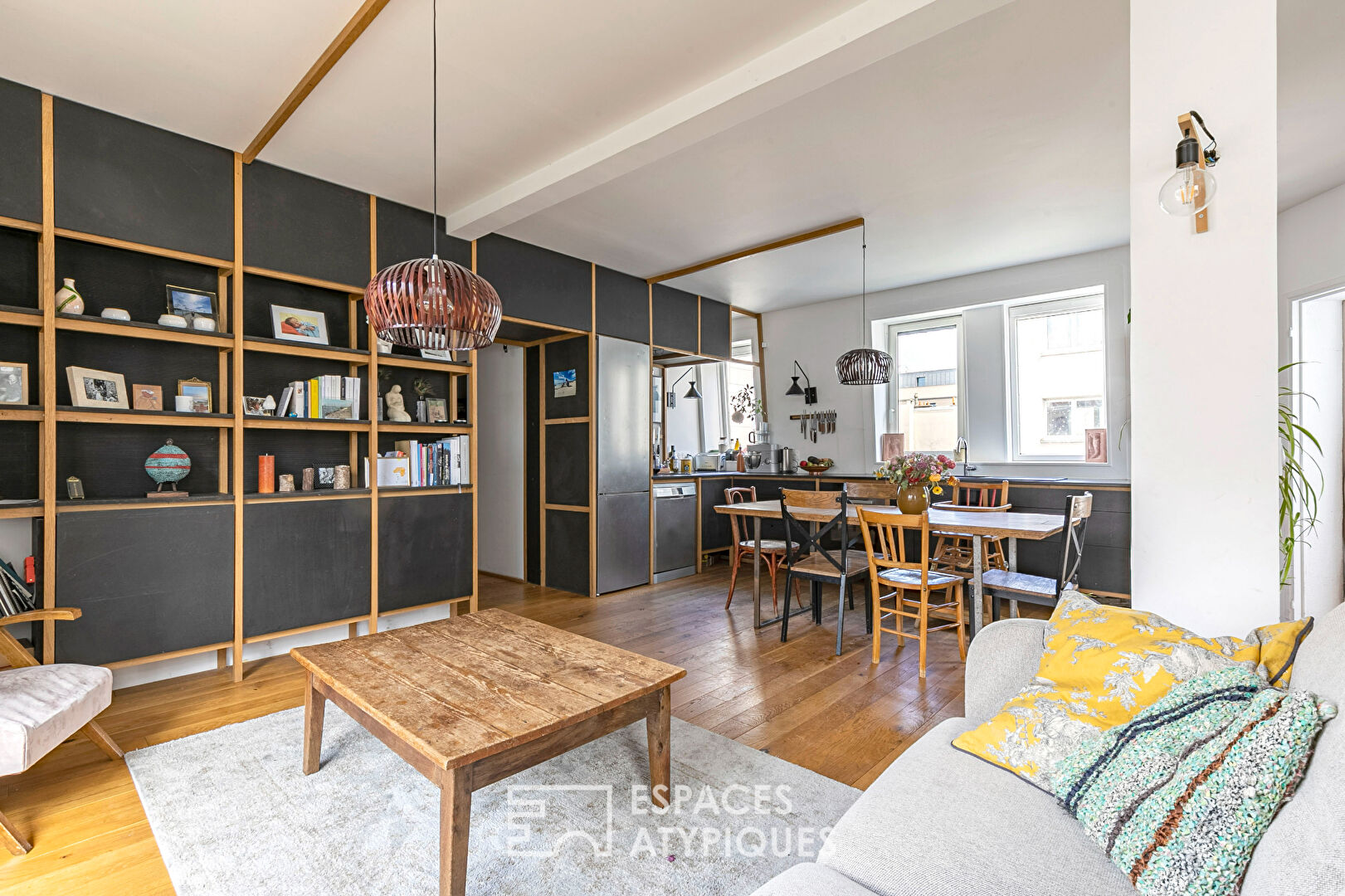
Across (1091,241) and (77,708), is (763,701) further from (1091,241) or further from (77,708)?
(1091,241)

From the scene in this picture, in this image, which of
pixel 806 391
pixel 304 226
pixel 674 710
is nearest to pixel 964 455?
pixel 806 391

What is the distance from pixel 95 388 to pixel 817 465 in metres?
5.29

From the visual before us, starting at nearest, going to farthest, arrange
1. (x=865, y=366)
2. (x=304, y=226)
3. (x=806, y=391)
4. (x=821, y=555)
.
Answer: (x=304, y=226) → (x=821, y=555) → (x=865, y=366) → (x=806, y=391)

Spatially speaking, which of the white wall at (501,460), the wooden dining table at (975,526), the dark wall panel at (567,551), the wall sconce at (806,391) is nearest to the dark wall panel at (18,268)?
the white wall at (501,460)

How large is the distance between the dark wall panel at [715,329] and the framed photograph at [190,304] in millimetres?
4150

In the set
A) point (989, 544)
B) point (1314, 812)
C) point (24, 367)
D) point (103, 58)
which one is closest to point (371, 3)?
point (103, 58)

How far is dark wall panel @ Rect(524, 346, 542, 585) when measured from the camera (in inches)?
229

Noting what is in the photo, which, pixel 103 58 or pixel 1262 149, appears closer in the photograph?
pixel 1262 149

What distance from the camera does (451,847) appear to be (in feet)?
5.07

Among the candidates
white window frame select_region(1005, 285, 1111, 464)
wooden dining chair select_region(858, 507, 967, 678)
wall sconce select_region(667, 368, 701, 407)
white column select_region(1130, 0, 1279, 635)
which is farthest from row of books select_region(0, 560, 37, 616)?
white window frame select_region(1005, 285, 1111, 464)

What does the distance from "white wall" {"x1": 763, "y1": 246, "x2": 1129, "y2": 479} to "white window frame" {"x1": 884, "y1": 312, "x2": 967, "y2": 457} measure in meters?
0.05

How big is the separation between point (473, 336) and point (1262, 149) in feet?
7.87

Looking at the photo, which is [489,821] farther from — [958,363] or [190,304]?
[958,363]

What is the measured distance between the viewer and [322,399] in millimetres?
3736
